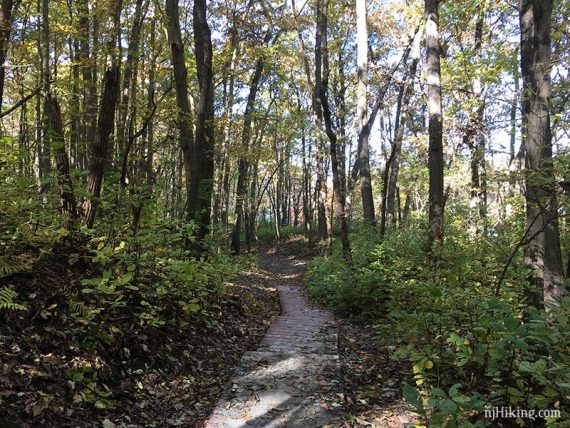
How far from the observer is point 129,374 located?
150 inches

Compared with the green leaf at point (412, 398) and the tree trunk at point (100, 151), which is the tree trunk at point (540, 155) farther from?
the tree trunk at point (100, 151)

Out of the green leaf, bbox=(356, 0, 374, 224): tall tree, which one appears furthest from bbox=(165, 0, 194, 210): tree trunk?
bbox=(356, 0, 374, 224): tall tree

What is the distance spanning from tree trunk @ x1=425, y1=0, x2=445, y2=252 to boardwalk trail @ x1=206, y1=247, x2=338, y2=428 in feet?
10.2

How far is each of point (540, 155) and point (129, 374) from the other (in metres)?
5.13

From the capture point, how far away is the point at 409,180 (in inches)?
1143

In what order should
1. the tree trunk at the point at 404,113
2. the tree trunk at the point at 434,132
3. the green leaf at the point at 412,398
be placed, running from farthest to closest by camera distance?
the tree trunk at the point at 404,113 → the tree trunk at the point at 434,132 → the green leaf at the point at 412,398

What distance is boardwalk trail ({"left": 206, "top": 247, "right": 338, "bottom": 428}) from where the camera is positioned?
3.47 meters

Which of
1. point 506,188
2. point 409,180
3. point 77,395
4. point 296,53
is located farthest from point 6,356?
point 409,180

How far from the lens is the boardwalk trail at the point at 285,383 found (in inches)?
137

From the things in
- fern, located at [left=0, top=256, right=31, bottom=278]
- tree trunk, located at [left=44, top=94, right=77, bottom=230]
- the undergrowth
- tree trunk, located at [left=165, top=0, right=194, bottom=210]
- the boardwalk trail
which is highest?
tree trunk, located at [left=165, top=0, right=194, bottom=210]

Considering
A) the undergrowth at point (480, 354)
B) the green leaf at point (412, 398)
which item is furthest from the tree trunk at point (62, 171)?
the green leaf at point (412, 398)

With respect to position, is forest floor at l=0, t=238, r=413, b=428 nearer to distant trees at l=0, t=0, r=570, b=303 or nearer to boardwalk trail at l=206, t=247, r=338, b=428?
boardwalk trail at l=206, t=247, r=338, b=428

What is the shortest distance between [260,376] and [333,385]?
815 millimetres

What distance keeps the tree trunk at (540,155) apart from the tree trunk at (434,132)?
110 inches
